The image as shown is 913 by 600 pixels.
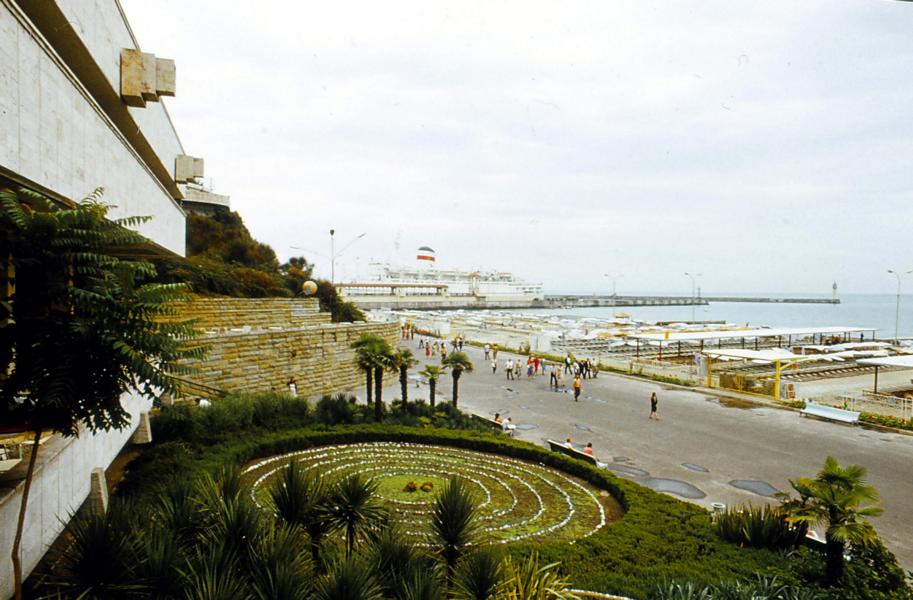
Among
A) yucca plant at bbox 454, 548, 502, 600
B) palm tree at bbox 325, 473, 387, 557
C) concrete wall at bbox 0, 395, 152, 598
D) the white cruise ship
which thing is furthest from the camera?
the white cruise ship

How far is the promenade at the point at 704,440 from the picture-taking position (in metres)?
12.4

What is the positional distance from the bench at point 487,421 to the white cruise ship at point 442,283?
10462 centimetres

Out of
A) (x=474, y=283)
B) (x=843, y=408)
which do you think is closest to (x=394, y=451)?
(x=843, y=408)

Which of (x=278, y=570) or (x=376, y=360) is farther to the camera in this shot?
(x=376, y=360)

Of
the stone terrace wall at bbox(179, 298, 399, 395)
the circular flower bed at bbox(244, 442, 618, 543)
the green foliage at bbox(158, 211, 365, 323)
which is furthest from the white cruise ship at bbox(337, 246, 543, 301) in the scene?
the circular flower bed at bbox(244, 442, 618, 543)

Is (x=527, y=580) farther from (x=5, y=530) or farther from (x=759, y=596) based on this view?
(x=5, y=530)

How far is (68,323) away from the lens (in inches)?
170

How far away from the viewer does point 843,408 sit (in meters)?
20.8

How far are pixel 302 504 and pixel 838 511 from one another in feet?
20.8

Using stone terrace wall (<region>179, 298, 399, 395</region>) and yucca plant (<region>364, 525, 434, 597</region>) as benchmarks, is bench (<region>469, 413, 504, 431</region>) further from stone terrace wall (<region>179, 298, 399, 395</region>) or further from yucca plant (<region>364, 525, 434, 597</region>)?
yucca plant (<region>364, 525, 434, 597</region>)

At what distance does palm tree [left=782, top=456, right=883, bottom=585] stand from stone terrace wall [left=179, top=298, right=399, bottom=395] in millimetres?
14613

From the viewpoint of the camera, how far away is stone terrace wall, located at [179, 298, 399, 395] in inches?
725

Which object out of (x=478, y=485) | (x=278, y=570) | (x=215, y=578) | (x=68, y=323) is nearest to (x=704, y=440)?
(x=478, y=485)

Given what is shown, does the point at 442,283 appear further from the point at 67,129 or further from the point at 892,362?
the point at 67,129
